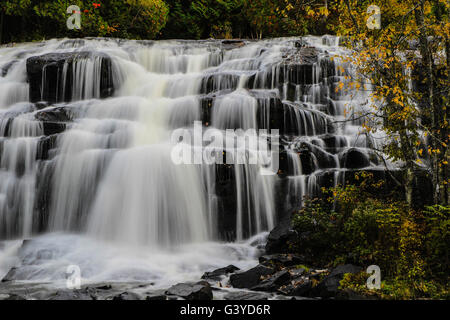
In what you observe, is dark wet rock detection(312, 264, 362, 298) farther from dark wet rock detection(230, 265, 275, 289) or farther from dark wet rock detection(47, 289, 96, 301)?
dark wet rock detection(47, 289, 96, 301)

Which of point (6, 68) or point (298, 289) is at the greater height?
point (6, 68)

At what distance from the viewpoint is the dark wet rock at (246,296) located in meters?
6.27

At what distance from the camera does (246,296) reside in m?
6.37

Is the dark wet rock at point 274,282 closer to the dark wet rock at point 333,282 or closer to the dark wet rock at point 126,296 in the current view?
the dark wet rock at point 333,282

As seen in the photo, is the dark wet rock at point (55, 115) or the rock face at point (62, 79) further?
the rock face at point (62, 79)

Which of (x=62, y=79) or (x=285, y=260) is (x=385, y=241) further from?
(x=62, y=79)

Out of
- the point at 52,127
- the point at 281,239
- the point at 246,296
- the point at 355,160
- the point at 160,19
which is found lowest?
the point at 246,296

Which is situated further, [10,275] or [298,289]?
[10,275]

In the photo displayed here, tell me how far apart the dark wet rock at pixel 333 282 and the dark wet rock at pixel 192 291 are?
67.7 inches

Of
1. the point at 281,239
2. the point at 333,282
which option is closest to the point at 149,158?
the point at 281,239

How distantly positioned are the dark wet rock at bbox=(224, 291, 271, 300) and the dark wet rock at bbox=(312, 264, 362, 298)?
81 centimetres

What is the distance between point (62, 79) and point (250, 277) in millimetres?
10530

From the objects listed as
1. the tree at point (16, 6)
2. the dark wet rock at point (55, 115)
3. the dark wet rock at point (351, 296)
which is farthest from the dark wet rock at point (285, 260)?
the tree at point (16, 6)
